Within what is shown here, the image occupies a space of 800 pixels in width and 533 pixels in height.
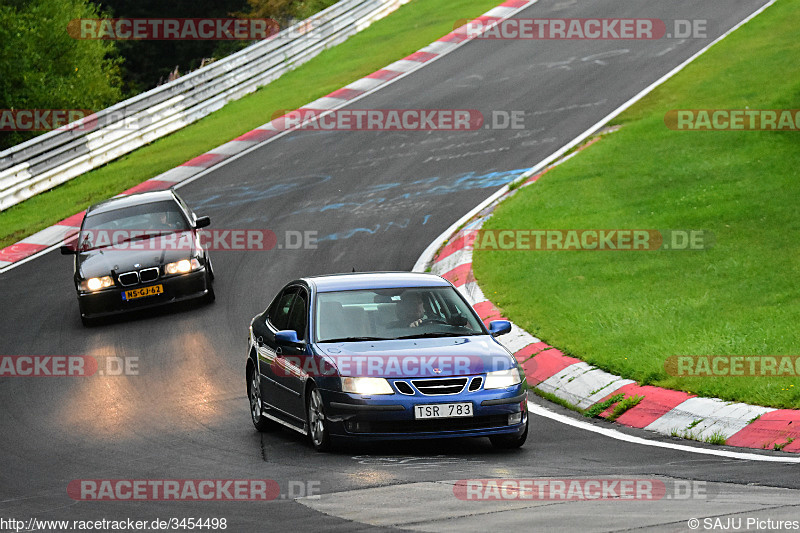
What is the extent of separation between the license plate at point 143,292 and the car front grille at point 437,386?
28.1 feet

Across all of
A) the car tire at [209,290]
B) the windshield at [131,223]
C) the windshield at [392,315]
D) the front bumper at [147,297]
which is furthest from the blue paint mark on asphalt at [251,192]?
the windshield at [392,315]

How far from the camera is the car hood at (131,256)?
667 inches

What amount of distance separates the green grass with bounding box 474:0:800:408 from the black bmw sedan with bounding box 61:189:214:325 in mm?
4347

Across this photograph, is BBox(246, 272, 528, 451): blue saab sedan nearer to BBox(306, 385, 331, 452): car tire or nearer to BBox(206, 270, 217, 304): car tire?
BBox(306, 385, 331, 452): car tire

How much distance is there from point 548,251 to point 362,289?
7016mm

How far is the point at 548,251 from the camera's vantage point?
1698cm

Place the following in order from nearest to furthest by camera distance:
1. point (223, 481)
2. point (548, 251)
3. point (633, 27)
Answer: point (223, 481) → point (548, 251) → point (633, 27)

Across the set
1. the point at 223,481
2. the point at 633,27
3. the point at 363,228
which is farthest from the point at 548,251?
the point at 633,27

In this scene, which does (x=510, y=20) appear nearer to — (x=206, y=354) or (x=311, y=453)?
(x=206, y=354)

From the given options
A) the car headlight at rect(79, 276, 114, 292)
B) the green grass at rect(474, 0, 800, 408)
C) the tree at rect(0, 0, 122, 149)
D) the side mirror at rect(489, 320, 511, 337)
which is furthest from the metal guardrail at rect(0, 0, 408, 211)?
the side mirror at rect(489, 320, 511, 337)

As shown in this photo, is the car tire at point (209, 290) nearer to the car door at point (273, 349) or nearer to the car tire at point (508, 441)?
the car door at point (273, 349)

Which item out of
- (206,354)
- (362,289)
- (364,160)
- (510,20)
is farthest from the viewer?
(510,20)

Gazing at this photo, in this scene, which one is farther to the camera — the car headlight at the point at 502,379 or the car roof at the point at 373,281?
the car roof at the point at 373,281

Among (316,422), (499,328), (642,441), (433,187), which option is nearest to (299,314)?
(316,422)
